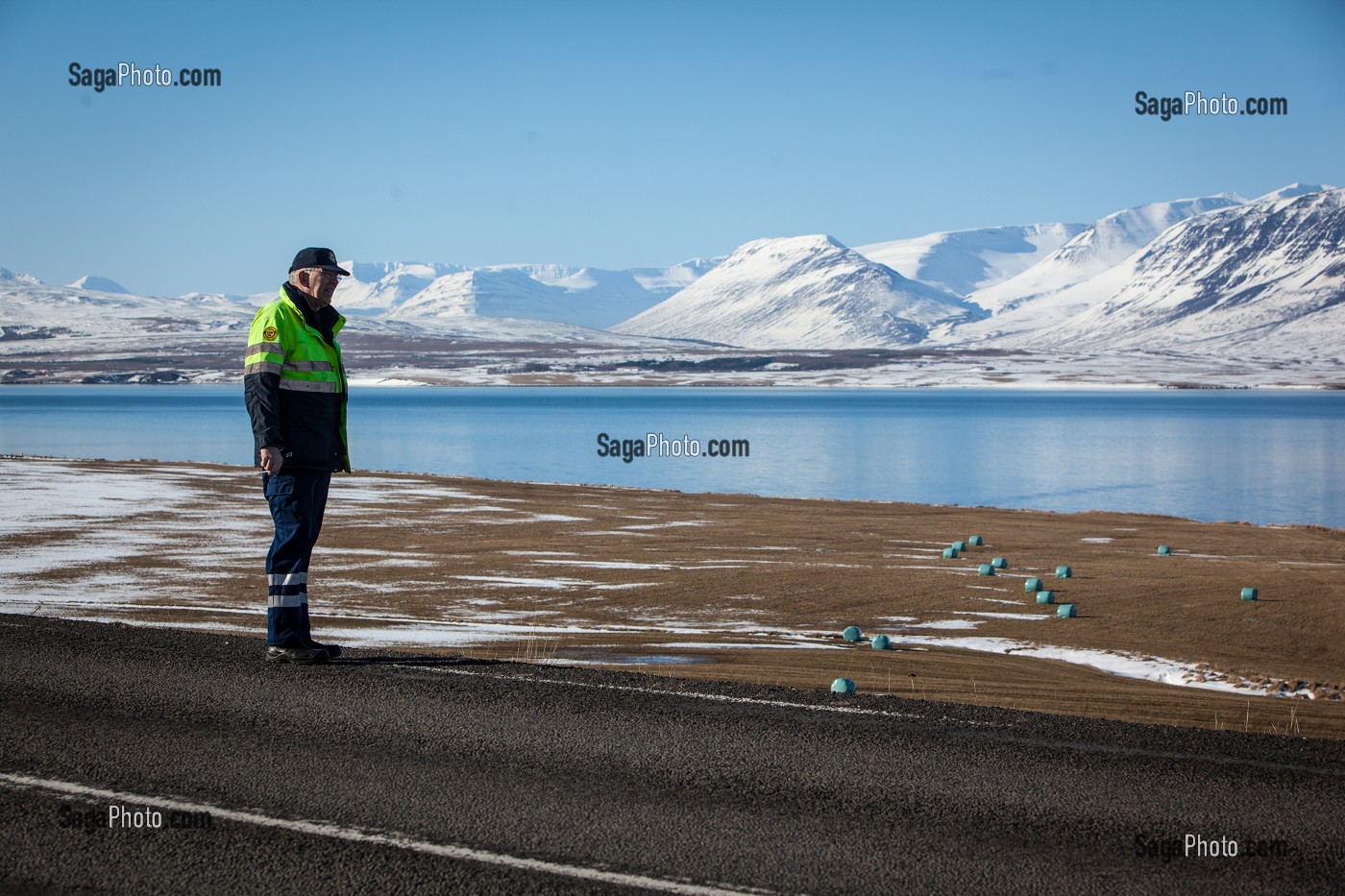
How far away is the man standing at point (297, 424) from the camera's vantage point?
30.3 feet

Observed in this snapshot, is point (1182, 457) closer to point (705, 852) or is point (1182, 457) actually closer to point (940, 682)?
point (940, 682)

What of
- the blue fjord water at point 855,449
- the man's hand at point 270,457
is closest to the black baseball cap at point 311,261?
the man's hand at point 270,457

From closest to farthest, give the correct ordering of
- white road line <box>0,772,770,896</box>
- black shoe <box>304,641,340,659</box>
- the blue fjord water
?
white road line <box>0,772,770,896</box>
black shoe <box>304,641,340,659</box>
the blue fjord water

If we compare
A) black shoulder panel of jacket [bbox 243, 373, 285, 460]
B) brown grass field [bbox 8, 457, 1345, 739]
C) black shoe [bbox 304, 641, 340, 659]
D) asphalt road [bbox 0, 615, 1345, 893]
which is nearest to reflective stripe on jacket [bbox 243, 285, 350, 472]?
black shoulder panel of jacket [bbox 243, 373, 285, 460]

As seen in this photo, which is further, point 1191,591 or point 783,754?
point 1191,591

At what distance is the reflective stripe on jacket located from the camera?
30.1 feet

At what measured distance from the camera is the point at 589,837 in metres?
5.95

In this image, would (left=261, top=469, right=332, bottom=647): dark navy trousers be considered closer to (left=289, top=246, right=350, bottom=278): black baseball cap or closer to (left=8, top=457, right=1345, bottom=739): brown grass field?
(left=289, top=246, right=350, bottom=278): black baseball cap

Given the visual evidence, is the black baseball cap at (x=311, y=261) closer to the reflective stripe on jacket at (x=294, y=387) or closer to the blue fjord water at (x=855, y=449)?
the reflective stripe on jacket at (x=294, y=387)

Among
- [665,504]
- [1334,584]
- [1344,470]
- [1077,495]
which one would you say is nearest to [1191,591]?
[1334,584]

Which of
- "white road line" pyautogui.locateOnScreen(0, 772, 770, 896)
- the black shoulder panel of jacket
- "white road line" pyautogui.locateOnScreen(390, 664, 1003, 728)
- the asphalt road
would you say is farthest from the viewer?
the black shoulder panel of jacket

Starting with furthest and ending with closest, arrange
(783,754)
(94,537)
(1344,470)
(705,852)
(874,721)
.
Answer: (1344,470) → (94,537) → (874,721) → (783,754) → (705,852)

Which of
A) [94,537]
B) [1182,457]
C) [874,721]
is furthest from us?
[1182,457]

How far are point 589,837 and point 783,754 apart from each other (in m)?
1.69
